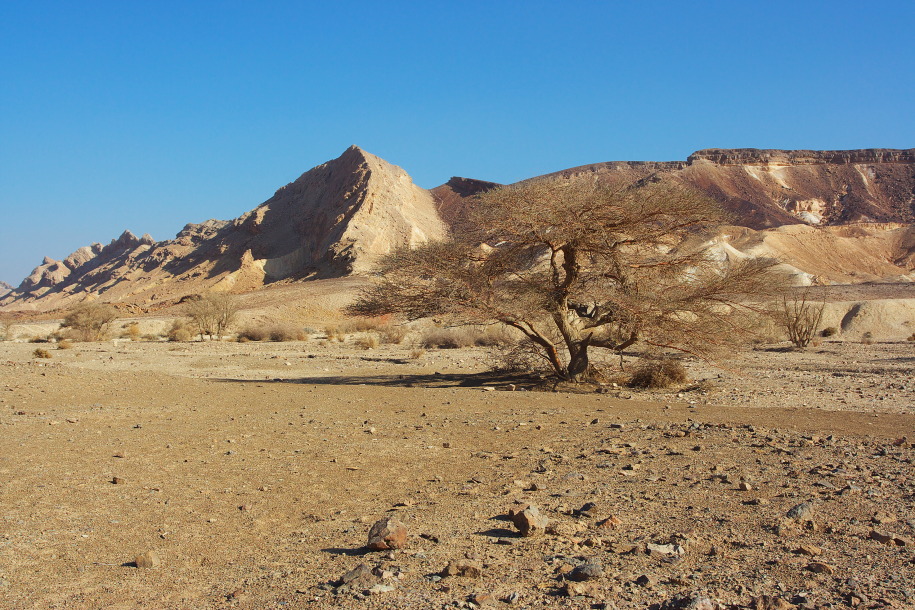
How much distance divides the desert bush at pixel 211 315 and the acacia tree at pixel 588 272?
25.2 m

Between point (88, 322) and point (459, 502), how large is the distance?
3634 centimetres

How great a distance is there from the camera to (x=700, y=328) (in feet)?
45.6

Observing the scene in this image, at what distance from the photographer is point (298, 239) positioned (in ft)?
259

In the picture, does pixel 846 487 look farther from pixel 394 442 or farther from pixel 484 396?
pixel 484 396

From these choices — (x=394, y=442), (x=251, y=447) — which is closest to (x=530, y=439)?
(x=394, y=442)

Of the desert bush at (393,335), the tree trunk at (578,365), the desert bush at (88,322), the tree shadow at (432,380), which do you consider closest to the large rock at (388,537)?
the tree shadow at (432,380)

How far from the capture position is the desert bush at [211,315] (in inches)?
1489

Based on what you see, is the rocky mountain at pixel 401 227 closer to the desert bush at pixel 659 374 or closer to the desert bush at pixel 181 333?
the desert bush at pixel 181 333

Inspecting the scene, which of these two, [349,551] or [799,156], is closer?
[349,551]

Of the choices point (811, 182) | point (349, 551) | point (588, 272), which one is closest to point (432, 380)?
point (588, 272)

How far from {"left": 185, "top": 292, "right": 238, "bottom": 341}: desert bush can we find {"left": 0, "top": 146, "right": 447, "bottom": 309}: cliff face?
909 inches

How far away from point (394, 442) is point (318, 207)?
253ft

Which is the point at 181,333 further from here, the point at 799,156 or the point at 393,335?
the point at 799,156

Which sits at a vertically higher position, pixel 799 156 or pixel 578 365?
pixel 799 156
